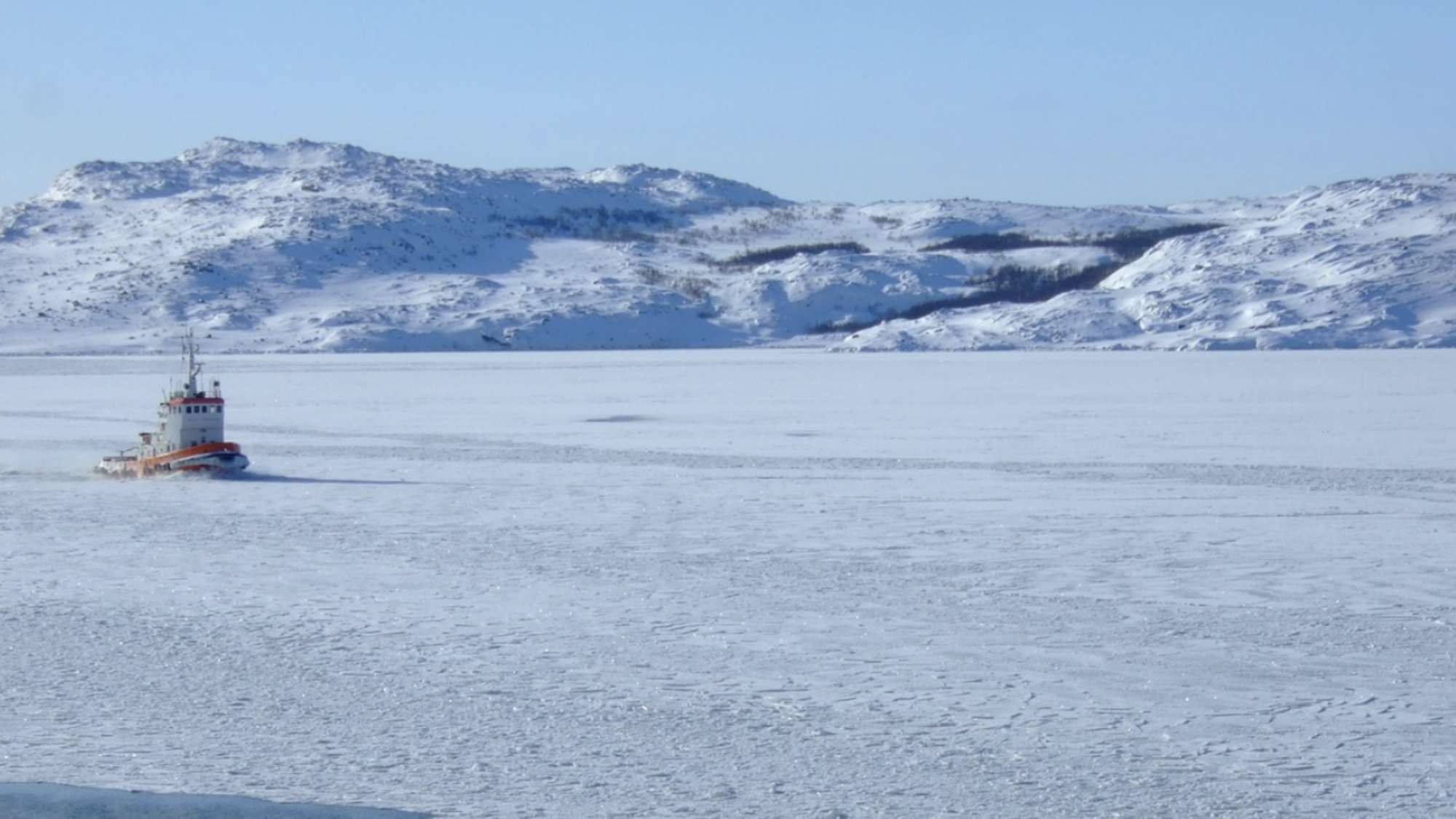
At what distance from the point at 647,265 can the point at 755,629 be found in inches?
3191

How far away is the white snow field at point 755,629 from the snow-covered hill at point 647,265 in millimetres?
39414

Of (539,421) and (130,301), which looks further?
(130,301)

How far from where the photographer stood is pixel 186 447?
17328mm

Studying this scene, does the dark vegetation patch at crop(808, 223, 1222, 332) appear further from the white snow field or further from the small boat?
the white snow field

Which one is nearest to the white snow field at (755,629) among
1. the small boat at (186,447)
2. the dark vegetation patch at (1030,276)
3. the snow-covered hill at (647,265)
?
the small boat at (186,447)

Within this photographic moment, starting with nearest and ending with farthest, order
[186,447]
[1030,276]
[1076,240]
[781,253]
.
Answer: 1. [186,447]
2. [1030,276]
3. [1076,240]
4. [781,253]

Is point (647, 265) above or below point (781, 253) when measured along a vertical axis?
below

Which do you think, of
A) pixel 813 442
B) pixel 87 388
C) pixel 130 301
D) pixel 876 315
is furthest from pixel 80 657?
pixel 130 301

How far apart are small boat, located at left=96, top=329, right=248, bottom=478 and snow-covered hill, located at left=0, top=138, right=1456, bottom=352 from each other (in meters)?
38.7

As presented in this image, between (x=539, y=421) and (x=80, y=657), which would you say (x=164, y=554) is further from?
(x=539, y=421)

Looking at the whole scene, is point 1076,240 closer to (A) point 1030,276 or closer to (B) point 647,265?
(A) point 1030,276

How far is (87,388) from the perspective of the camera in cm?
3372

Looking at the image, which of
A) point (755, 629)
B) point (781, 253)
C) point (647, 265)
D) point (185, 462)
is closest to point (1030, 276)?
point (781, 253)

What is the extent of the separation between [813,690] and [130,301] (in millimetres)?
77610
